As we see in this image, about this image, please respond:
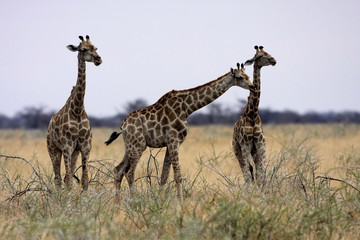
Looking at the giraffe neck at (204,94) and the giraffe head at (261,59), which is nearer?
the giraffe neck at (204,94)

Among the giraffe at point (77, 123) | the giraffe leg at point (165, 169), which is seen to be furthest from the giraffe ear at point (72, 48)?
the giraffe leg at point (165, 169)

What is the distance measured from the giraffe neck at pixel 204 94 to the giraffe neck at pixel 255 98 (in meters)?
0.53

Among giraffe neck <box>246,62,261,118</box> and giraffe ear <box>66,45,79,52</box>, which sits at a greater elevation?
giraffe ear <box>66,45,79,52</box>

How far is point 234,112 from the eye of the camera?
48.5 m

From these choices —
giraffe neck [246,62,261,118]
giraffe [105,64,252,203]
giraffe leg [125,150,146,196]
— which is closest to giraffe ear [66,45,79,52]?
giraffe [105,64,252,203]

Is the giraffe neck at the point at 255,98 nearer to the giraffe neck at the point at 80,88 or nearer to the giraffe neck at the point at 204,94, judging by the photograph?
the giraffe neck at the point at 204,94

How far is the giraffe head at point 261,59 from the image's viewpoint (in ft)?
23.5

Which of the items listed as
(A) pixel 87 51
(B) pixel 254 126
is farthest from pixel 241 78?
(A) pixel 87 51

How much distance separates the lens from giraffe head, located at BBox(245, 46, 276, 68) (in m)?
7.16

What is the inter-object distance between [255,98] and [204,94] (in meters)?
0.79

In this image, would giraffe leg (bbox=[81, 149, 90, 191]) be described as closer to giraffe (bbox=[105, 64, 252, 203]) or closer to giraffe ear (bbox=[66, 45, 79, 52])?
giraffe (bbox=[105, 64, 252, 203])

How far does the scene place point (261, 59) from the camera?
23.6 feet

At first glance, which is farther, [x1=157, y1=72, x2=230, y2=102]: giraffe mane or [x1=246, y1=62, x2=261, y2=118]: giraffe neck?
[x1=246, y1=62, x2=261, y2=118]: giraffe neck

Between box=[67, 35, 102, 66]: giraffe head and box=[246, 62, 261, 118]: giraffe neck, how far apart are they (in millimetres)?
2226
